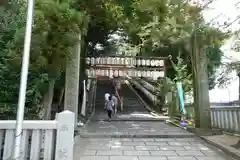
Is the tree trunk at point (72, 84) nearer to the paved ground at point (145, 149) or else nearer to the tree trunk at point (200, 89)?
the paved ground at point (145, 149)

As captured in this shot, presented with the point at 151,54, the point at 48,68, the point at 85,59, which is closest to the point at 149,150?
the point at 48,68

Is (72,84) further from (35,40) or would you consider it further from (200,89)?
(200,89)

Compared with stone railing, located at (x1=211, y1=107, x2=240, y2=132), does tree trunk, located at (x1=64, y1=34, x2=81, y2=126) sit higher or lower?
higher

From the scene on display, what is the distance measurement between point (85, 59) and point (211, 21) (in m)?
8.76

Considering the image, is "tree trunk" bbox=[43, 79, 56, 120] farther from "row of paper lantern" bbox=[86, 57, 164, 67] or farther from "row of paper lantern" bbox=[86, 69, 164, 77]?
"row of paper lantern" bbox=[86, 69, 164, 77]

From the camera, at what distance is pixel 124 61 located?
50.5 ft

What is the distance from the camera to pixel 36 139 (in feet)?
13.3

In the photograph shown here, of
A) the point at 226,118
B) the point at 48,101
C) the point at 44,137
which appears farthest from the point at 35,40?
the point at 226,118

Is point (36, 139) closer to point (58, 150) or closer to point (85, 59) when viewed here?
point (58, 150)

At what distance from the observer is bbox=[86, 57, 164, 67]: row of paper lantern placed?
15.0m

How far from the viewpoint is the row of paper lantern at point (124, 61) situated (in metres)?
15.0

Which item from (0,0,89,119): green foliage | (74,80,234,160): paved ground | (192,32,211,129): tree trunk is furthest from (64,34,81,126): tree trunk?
(192,32,211,129): tree trunk

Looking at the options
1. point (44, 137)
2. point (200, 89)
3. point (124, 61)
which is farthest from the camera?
point (124, 61)

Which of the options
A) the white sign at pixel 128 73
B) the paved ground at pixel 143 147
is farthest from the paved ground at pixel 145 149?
the white sign at pixel 128 73
